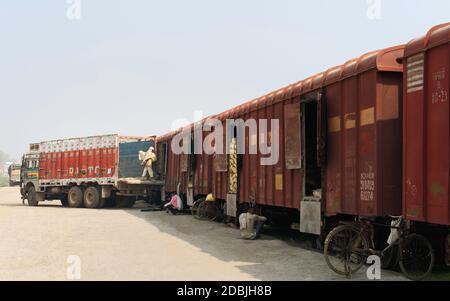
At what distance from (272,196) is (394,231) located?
4349 millimetres

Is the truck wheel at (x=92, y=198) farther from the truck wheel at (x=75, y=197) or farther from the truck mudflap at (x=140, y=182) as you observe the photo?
the truck mudflap at (x=140, y=182)

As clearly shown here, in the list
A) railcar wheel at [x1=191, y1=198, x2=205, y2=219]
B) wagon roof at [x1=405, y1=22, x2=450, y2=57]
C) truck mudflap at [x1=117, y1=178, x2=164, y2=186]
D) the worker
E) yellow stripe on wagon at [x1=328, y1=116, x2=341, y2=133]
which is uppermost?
wagon roof at [x1=405, y1=22, x2=450, y2=57]

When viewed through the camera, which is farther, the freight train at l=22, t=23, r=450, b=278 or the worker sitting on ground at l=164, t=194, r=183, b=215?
the worker sitting on ground at l=164, t=194, r=183, b=215

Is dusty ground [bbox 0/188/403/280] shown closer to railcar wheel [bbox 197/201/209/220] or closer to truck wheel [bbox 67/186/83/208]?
railcar wheel [bbox 197/201/209/220]

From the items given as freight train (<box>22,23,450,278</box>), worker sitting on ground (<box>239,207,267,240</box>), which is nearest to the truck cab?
freight train (<box>22,23,450,278</box>)

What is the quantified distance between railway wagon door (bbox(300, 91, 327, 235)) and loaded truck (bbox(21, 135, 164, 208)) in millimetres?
14265

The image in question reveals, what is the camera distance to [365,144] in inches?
293

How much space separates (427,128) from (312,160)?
380 centimetres

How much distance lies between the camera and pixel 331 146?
28.0 feet

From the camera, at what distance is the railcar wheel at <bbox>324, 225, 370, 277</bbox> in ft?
24.2

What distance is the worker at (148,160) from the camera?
75.9 feet

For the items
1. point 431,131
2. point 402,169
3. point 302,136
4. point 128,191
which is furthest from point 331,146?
point 128,191

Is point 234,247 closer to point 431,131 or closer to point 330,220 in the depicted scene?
point 330,220

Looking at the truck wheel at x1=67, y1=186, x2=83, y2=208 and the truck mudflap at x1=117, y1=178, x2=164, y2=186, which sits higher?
the truck mudflap at x1=117, y1=178, x2=164, y2=186
